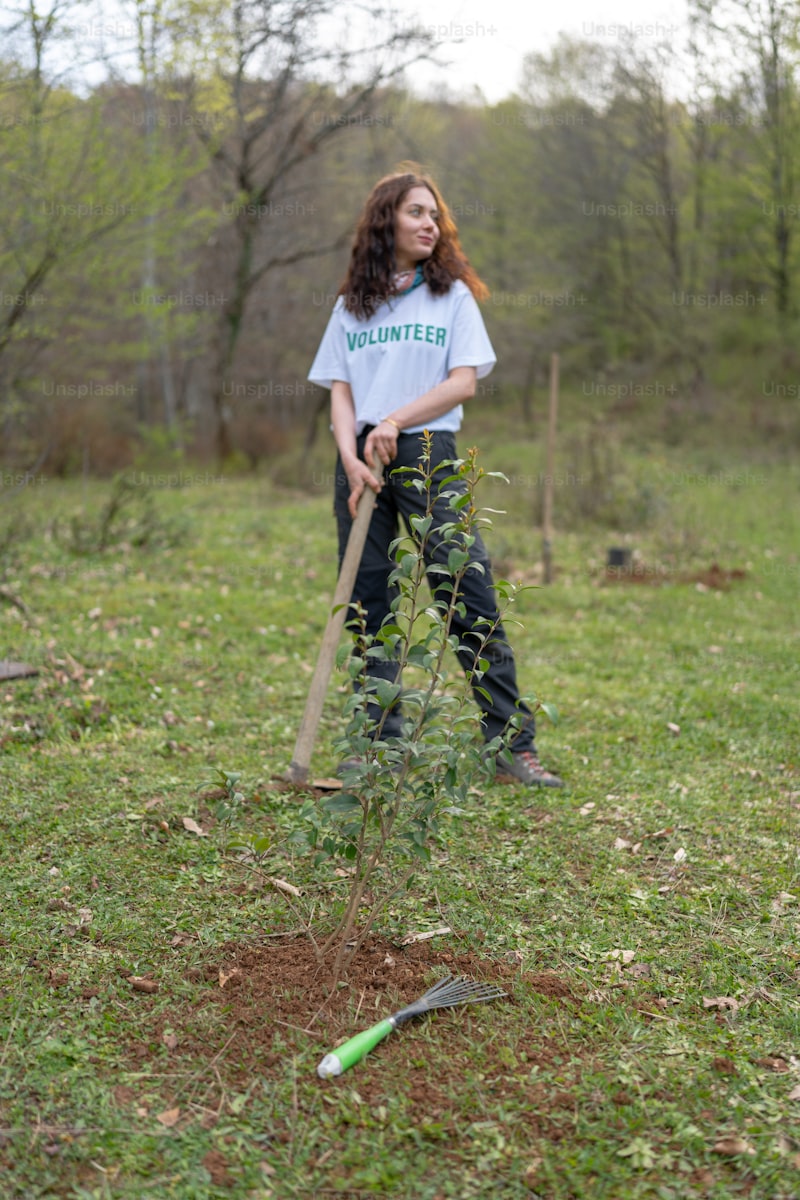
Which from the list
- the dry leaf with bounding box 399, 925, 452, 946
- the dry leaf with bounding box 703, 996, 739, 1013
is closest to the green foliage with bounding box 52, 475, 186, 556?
the dry leaf with bounding box 399, 925, 452, 946

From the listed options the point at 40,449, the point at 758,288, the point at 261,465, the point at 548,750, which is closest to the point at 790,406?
the point at 758,288

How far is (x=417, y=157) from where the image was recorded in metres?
21.8

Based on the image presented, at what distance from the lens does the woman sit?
3662 mm

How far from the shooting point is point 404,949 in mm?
2727

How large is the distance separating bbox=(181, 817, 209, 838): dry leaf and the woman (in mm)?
718

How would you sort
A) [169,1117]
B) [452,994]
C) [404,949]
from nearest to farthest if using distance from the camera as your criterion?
Answer: [169,1117] → [452,994] → [404,949]

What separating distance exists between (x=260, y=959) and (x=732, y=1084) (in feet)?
3.82

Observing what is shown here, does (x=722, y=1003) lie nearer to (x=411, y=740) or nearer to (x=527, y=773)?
(x=411, y=740)

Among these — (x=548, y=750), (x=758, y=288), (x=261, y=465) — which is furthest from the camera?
(x=758, y=288)

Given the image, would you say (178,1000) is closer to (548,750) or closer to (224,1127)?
(224,1127)

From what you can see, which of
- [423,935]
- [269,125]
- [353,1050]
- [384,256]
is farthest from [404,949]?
[269,125]

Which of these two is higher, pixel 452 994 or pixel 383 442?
pixel 383 442

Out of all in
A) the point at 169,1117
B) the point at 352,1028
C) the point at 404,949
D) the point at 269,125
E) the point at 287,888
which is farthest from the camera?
the point at 269,125

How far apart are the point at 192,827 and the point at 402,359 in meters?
1.80
